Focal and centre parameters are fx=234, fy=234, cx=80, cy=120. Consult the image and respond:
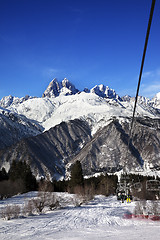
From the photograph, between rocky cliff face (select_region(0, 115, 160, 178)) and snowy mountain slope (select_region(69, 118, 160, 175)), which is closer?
rocky cliff face (select_region(0, 115, 160, 178))

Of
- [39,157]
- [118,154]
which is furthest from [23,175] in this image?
[118,154]

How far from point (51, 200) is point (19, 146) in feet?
499

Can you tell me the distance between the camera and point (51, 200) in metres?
37.0

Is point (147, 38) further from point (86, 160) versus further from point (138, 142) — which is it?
point (138, 142)

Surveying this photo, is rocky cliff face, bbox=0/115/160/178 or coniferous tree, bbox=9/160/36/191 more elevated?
rocky cliff face, bbox=0/115/160/178

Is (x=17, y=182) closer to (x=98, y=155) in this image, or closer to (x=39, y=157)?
(x=39, y=157)

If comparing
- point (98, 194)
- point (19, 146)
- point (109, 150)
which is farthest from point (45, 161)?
point (98, 194)

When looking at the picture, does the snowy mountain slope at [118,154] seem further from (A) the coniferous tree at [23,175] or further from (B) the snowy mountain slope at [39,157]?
(A) the coniferous tree at [23,175]

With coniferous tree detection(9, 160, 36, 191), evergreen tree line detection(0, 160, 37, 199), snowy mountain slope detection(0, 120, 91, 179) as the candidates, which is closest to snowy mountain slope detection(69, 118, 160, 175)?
snowy mountain slope detection(0, 120, 91, 179)

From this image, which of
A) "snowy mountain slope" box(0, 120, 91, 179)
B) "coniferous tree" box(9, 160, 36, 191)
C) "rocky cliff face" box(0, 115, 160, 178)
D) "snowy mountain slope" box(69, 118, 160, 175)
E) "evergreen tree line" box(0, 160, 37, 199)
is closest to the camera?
"evergreen tree line" box(0, 160, 37, 199)

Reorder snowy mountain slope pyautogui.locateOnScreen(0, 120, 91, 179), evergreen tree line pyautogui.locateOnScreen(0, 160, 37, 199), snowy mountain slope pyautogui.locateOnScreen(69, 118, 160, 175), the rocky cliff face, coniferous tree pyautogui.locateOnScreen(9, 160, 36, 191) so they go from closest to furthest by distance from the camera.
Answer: evergreen tree line pyautogui.locateOnScreen(0, 160, 37, 199) < coniferous tree pyautogui.locateOnScreen(9, 160, 36, 191) < snowy mountain slope pyautogui.locateOnScreen(0, 120, 91, 179) < the rocky cliff face < snowy mountain slope pyautogui.locateOnScreen(69, 118, 160, 175)

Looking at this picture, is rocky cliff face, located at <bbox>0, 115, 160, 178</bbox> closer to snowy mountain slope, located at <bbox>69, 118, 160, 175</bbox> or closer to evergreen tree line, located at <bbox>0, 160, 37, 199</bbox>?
snowy mountain slope, located at <bbox>69, 118, 160, 175</bbox>

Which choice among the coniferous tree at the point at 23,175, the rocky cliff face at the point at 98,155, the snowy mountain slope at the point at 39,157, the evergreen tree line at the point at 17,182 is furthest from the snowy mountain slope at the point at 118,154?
the evergreen tree line at the point at 17,182

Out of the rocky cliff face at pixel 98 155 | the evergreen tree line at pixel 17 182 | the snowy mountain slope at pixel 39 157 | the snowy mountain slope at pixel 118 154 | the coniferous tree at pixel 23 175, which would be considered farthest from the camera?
the snowy mountain slope at pixel 118 154
